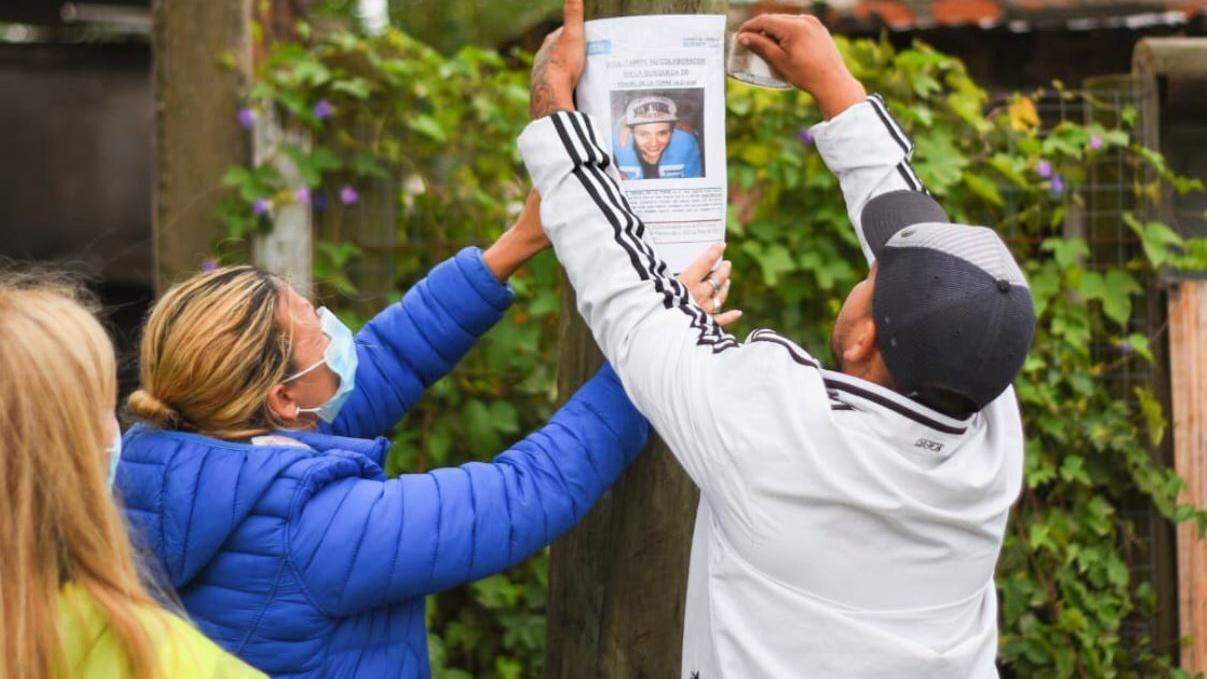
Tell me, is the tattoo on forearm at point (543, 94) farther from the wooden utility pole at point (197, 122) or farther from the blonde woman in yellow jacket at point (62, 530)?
the wooden utility pole at point (197, 122)

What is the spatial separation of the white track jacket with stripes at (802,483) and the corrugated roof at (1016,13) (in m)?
4.09

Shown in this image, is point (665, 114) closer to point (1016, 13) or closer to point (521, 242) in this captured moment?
point (521, 242)

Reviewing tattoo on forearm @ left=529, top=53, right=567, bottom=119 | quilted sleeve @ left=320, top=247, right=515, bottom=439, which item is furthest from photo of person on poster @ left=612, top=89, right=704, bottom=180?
quilted sleeve @ left=320, top=247, right=515, bottom=439

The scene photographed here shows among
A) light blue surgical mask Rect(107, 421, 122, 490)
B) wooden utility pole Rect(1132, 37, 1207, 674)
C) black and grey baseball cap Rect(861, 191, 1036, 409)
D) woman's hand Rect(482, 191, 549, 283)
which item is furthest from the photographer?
wooden utility pole Rect(1132, 37, 1207, 674)

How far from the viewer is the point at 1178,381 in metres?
3.97

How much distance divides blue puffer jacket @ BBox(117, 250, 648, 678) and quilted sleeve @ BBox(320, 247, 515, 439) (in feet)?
1.01

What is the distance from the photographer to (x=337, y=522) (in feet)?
5.92

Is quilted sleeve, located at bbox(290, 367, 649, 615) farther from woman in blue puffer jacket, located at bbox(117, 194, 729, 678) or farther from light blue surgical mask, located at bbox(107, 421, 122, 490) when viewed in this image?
light blue surgical mask, located at bbox(107, 421, 122, 490)

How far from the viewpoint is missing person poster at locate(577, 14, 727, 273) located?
209 centimetres

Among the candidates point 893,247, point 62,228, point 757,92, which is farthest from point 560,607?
point 62,228

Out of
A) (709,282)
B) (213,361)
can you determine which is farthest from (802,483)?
(213,361)

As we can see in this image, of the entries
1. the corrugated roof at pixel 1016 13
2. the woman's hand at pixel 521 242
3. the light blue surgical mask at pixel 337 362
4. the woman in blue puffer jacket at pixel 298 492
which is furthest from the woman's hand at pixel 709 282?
the corrugated roof at pixel 1016 13

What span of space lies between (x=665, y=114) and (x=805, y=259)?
6.47 feet

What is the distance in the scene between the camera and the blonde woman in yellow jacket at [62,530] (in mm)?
1336
